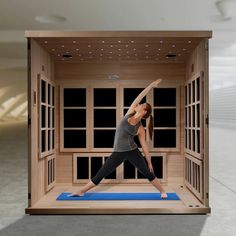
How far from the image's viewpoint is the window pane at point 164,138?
7797mm

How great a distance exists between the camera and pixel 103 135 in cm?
770

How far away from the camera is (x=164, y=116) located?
7.75 m

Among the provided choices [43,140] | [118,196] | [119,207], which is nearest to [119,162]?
[118,196]

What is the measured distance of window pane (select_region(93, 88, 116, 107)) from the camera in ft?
25.1

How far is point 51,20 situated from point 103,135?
704 centimetres

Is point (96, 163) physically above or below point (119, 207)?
above

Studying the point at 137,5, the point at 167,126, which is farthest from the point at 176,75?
the point at 137,5

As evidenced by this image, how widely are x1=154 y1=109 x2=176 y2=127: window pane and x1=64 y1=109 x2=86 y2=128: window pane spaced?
1374 millimetres

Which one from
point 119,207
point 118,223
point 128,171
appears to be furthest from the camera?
point 128,171

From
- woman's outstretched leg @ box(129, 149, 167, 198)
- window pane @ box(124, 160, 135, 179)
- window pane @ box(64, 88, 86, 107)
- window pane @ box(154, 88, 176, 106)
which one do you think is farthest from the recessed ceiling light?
woman's outstretched leg @ box(129, 149, 167, 198)

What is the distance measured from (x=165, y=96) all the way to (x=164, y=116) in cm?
38

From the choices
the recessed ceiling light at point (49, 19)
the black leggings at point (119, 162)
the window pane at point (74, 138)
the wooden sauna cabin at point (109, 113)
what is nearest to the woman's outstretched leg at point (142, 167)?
the black leggings at point (119, 162)

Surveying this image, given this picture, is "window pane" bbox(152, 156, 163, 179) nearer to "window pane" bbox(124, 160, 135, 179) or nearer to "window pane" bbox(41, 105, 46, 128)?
"window pane" bbox(124, 160, 135, 179)

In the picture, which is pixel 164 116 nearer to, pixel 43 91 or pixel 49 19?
pixel 43 91
